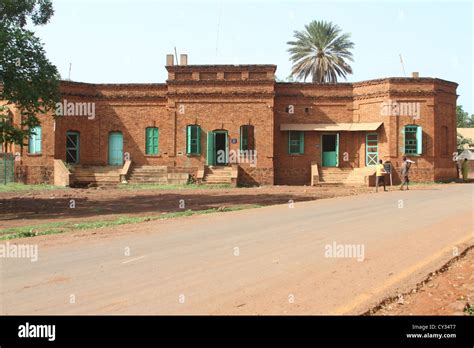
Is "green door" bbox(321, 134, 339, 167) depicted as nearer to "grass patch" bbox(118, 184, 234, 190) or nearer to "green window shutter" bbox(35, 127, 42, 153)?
"grass patch" bbox(118, 184, 234, 190)

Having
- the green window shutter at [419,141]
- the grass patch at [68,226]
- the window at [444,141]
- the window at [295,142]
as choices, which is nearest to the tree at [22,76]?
the grass patch at [68,226]

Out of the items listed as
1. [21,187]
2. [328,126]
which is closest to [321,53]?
[328,126]

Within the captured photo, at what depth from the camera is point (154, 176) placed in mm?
30203

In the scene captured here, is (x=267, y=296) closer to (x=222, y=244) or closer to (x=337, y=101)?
(x=222, y=244)

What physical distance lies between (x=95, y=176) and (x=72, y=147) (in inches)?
121

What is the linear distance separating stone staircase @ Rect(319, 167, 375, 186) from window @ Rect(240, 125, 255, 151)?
484 centimetres

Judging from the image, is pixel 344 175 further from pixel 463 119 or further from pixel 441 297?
pixel 463 119

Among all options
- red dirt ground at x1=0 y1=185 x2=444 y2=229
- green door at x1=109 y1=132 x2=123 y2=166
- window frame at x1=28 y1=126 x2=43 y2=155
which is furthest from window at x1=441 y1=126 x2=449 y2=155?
window frame at x1=28 y1=126 x2=43 y2=155

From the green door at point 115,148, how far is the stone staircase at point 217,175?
20.8 ft

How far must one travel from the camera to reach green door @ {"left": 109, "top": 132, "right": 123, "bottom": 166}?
31947 mm

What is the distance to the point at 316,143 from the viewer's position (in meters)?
31.5

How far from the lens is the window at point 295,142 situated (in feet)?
103
